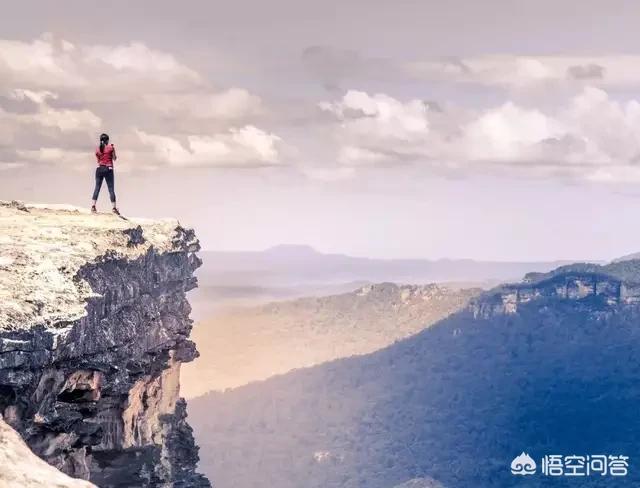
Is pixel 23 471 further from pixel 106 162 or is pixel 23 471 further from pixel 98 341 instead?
pixel 106 162

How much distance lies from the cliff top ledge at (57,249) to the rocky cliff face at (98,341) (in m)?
0.07

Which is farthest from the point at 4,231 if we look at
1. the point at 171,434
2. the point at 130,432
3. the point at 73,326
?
the point at 171,434

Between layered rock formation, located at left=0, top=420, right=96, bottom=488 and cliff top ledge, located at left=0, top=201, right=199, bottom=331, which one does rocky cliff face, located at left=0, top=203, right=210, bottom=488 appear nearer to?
cliff top ledge, located at left=0, top=201, right=199, bottom=331

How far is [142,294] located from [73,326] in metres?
15.1

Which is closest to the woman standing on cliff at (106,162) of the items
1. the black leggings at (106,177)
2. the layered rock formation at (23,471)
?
the black leggings at (106,177)

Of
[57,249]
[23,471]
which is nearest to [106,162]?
[57,249]

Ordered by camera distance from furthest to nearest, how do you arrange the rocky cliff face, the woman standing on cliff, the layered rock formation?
the woman standing on cliff, the rocky cliff face, the layered rock formation

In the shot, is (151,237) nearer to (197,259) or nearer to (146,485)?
(197,259)

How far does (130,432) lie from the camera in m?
66.5

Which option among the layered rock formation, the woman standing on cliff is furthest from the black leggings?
the layered rock formation

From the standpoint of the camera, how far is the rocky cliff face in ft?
150

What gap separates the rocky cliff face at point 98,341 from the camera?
45844 millimetres

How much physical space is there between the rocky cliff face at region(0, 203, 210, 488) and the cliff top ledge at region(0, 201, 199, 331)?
0.22 feet

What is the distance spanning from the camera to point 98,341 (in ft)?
173
